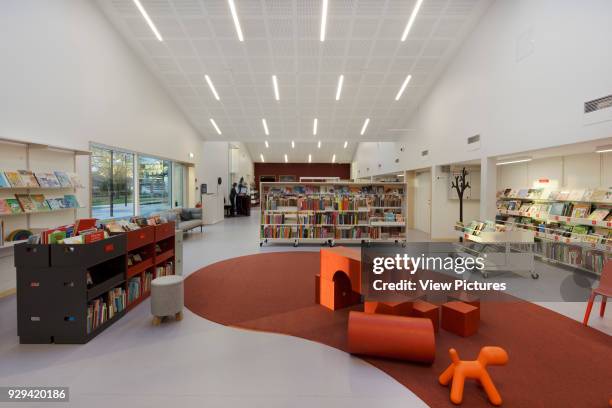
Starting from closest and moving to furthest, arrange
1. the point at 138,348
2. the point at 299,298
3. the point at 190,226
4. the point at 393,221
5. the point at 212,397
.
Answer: the point at 212,397
the point at 138,348
the point at 299,298
the point at 393,221
the point at 190,226

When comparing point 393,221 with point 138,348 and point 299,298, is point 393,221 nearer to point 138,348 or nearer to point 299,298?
point 299,298

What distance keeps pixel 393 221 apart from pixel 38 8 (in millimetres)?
8377

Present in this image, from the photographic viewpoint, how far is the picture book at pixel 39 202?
4570 mm

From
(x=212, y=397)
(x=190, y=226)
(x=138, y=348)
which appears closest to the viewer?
(x=212, y=397)

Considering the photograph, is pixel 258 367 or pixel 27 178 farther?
pixel 27 178

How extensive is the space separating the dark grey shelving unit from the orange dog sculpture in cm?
345

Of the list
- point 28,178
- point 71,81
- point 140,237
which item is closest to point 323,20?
point 71,81

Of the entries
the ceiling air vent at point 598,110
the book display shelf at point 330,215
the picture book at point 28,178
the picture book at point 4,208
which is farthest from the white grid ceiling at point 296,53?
the picture book at point 4,208

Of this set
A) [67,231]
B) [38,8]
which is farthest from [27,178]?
[38,8]

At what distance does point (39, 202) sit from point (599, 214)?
9349 mm

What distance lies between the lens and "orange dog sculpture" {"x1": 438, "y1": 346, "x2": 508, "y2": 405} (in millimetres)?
2145

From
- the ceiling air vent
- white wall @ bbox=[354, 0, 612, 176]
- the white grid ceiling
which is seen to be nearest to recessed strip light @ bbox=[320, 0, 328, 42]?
the white grid ceiling

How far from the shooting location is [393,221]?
787cm

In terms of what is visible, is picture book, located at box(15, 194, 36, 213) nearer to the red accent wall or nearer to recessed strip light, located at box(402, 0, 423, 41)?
recessed strip light, located at box(402, 0, 423, 41)
